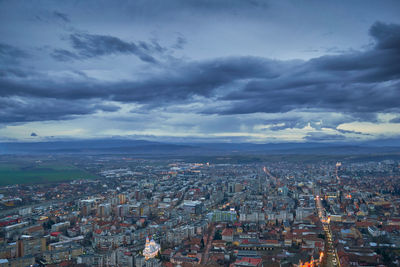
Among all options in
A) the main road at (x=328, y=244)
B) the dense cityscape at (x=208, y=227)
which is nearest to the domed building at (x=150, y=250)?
the dense cityscape at (x=208, y=227)

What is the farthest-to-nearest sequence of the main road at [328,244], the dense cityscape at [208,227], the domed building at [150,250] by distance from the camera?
the domed building at [150,250]
the dense cityscape at [208,227]
the main road at [328,244]

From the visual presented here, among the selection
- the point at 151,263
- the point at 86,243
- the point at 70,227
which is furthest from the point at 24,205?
the point at 151,263

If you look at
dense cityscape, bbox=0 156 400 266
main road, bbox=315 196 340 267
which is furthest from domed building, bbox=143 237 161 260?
main road, bbox=315 196 340 267

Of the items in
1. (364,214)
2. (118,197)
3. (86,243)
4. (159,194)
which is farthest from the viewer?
(159,194)

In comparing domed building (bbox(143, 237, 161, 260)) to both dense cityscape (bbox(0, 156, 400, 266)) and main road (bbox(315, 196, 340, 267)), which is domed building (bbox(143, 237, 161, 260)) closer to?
dense cityscape (bbox(0, 156, 400, 266))

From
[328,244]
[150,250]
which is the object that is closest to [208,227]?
[150,250]

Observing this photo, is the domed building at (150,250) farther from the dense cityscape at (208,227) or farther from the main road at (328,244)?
the main road at (328,244)

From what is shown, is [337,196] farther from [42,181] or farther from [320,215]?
[42,181]

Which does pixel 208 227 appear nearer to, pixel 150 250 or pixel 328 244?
pixel 150 250
